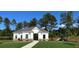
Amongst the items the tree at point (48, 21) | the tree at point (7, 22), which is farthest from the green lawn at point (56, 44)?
the tree at point (7, 22)

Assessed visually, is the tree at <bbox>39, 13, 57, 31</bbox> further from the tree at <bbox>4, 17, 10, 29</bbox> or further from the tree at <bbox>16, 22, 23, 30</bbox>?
the tree at <bbox>4, 17, 10, 29</bbox>

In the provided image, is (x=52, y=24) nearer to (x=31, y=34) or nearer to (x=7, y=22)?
(x=31, y=34)

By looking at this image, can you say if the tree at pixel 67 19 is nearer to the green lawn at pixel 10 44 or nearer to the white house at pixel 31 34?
the white house at pixel 31 34

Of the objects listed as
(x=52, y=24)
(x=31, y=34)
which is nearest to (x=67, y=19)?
(x=52, y=24)

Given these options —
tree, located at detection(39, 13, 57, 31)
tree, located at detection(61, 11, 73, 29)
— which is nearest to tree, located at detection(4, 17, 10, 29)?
tree, located at detection(39, 13, 57, 31)
